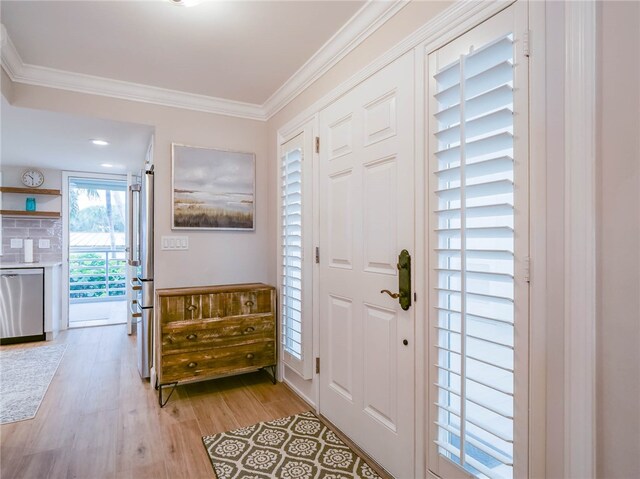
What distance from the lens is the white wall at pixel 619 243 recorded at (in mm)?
962

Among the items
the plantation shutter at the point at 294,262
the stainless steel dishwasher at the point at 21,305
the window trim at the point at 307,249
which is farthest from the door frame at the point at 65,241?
the window trim at the point at 307,249

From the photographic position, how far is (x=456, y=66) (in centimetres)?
142

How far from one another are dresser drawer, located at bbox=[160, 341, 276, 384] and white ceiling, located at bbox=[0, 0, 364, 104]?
205 cm

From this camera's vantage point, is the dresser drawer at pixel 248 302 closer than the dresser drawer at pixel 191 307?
No

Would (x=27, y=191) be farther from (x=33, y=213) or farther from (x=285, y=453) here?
(x=285, y=453)

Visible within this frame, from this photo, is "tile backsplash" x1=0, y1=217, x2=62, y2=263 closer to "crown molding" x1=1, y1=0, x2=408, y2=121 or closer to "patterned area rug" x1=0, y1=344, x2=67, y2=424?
"patterned area rug" x1=0, y1=344, x2=67, y2=424

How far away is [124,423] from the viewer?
240 centimetres

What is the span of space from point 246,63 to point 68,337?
4142 mm

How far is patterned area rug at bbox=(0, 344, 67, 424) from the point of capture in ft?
8.35

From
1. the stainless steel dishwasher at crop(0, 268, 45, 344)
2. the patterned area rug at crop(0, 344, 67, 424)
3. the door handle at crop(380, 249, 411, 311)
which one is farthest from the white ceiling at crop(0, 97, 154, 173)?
the door handle at crop(380, 249, 411, 311)

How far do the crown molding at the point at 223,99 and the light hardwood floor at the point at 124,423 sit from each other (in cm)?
232

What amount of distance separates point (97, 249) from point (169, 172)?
371cm

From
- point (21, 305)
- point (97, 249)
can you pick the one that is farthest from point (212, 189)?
point (97, 249)

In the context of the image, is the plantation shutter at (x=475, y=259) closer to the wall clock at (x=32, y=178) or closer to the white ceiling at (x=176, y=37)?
the white ceiling at (x=176, y=37)
